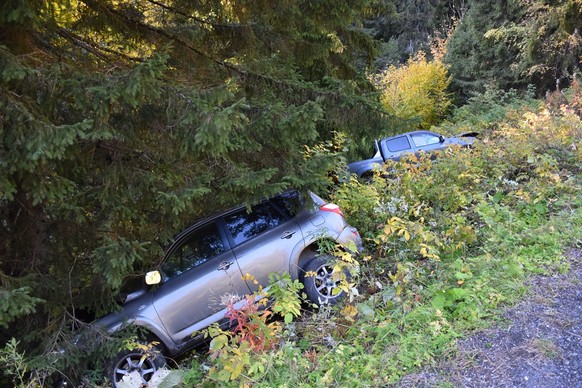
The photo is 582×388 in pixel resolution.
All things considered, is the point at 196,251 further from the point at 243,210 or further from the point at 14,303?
the point at 14,303

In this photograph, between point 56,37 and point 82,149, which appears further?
point 56,37

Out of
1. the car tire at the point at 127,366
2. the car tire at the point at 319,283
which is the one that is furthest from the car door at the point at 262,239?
the car tire at the point at 127,366

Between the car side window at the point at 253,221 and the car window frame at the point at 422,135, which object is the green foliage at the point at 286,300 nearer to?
the car side window at the point at 253,221

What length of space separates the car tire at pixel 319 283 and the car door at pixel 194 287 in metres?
0.72

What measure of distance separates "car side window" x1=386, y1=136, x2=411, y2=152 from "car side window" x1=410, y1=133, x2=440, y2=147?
0.24m

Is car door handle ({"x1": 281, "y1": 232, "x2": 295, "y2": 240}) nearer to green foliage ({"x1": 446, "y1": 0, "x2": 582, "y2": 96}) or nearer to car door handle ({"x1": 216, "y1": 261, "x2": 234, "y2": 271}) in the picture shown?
car door handle ({"x1": 216, "y1": 261, "x2": 234, "y2": 271})

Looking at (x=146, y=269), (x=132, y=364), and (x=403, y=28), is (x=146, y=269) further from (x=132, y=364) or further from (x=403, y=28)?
(x=403, y=28)

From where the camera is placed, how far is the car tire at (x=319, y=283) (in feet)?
16.0

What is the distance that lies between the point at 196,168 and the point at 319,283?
1.92 metres

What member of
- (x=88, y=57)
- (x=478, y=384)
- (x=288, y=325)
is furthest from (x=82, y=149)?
(x=478, y=384)

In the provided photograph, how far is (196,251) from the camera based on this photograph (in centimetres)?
502

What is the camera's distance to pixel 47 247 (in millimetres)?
4520

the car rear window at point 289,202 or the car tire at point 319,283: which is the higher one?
the car rear window at point 289,202

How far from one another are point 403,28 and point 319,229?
33.7 m
